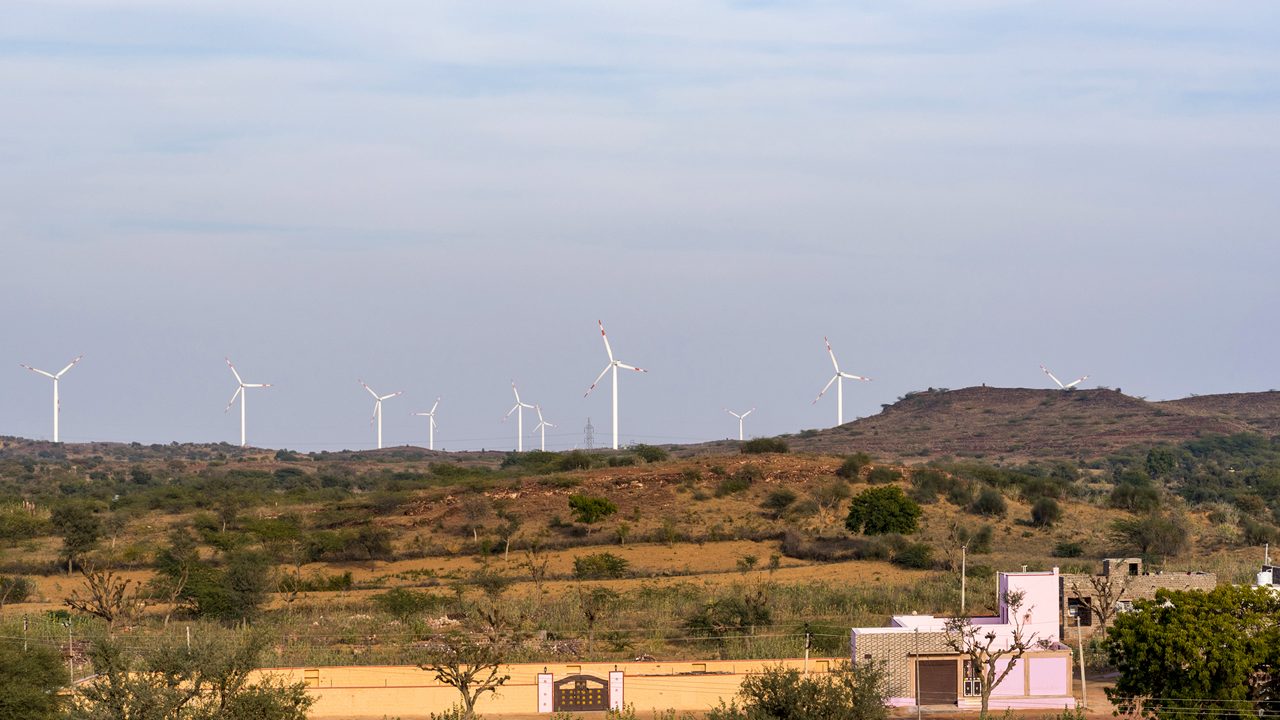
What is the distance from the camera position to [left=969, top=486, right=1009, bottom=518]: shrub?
281ft

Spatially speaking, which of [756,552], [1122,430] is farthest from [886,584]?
[1122,430]

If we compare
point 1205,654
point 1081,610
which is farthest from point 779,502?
point 1205,654

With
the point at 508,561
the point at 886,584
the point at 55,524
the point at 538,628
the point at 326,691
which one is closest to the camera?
the point at 326,691

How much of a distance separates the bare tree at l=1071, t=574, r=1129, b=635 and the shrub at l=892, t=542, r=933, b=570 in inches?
615

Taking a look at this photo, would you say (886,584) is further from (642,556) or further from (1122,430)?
(1122,430)

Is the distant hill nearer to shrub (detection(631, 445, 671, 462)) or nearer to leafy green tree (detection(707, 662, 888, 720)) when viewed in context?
shrub (detection(631, 445, 671, 462))

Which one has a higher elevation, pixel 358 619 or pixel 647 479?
pixel 647 479

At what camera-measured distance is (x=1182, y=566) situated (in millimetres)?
67562

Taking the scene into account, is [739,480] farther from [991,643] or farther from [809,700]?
[809,700]

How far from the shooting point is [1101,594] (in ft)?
164

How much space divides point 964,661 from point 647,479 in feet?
154

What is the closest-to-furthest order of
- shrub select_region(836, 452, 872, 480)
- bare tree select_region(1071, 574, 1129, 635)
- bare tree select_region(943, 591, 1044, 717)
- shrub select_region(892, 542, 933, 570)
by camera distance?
bare tree select_region(943, 591, 1044, 717) < bare tree select_region(1071, 574, 1129, 635) < shrub select_region(892, 542, 933, 570) < shrub select_region(836, 452, 872, 480)

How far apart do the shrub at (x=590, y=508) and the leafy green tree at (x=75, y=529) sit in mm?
25929

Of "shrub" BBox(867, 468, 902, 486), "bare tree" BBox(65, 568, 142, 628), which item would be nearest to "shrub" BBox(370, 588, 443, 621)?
"bare tree" BBox(65, 568, 142, 628)
